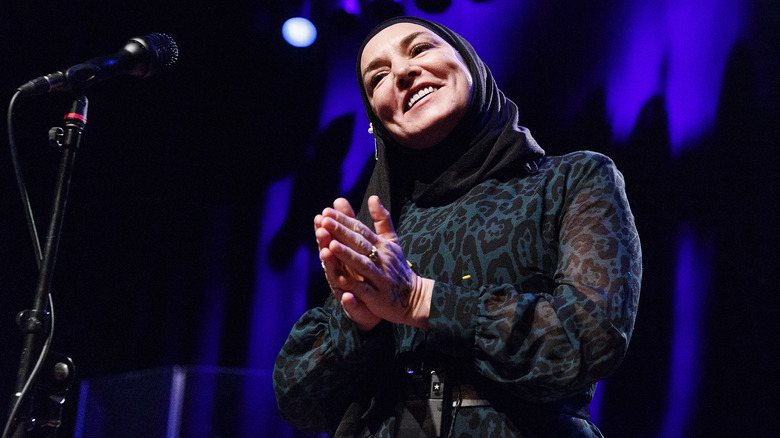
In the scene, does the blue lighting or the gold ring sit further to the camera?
the blue lighting

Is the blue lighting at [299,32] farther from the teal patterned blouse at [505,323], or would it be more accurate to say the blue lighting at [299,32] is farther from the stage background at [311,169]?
the teal patterned blouse at [505,323]

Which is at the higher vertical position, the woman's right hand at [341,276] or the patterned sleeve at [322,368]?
the woman's right hand at [341,276]

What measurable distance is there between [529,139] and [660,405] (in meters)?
1.28

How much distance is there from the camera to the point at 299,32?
341 cm

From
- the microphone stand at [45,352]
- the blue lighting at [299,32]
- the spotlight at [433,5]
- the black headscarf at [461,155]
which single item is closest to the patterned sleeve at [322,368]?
the black headscarf at [461,155]

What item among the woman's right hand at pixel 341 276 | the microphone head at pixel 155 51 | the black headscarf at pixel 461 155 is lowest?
the woman's right hand at pixel 341 276

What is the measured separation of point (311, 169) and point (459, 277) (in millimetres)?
2324

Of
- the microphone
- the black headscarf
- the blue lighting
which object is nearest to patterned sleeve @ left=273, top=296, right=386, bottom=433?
the black headscarf

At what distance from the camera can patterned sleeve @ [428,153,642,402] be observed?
0.93m

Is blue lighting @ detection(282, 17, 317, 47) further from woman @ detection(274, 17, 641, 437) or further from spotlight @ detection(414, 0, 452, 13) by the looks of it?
woman @ detection(274, 17, 641, 437)

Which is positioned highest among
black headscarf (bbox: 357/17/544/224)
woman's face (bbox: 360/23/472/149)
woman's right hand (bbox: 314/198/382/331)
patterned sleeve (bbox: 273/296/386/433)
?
woman's face (bbox: 360/23/472/149)

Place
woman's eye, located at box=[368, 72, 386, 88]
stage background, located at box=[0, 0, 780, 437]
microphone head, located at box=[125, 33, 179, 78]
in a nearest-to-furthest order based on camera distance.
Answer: woman's eye, located at box=[368, 72, 386, 88] < microphone head, located at box=[125, 33, 179, 78] < stage background, located at box=[0, 0, 780, 437]

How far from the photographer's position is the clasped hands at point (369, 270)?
36.4 inches

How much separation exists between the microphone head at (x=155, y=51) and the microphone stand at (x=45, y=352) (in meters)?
0.25
